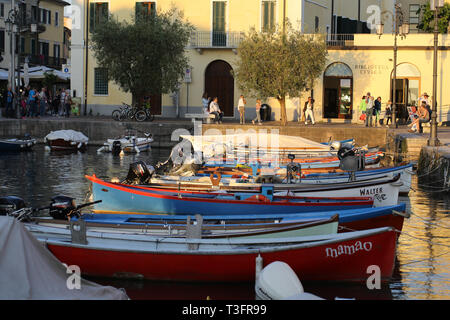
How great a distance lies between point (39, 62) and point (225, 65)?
2823cm

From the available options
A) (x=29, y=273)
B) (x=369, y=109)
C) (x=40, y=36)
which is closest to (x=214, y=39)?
(x=369, y=109)

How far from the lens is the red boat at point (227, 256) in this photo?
11.8 metres

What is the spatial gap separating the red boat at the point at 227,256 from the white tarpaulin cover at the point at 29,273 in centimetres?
319

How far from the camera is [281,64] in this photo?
126ft

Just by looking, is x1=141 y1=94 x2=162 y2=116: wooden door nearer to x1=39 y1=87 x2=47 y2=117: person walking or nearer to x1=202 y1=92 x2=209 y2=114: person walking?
x1=202 y1=92 x2=209 y2=114: person walking

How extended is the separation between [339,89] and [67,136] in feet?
51.9

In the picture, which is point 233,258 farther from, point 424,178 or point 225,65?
point 225,65

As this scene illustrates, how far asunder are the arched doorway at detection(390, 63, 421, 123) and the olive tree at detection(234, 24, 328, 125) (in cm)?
583

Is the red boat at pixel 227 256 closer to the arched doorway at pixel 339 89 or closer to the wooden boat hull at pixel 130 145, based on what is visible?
the wooden boat hull at pixel 130 145

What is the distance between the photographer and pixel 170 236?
1253 cm

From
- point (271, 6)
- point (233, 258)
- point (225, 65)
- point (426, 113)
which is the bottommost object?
point (233, 258)

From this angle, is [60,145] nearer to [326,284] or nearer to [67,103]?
[67,103]

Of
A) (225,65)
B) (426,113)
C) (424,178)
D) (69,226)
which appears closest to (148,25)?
(225,65)

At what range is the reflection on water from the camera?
11906mm
